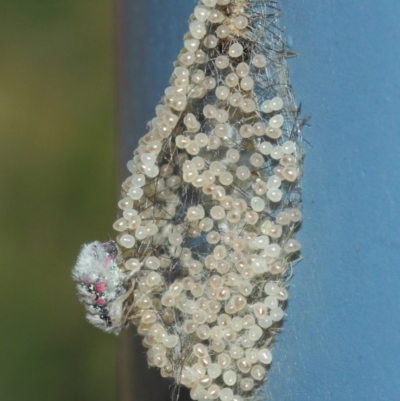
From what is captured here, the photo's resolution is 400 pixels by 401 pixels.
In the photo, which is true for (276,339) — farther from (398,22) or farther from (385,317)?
(398,22)

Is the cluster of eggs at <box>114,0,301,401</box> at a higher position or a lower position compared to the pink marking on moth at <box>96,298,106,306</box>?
higher

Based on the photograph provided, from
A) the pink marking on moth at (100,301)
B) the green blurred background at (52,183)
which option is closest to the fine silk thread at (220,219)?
the pink marking on moth at (100,301)

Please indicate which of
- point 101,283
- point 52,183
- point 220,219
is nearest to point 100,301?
point 101,283

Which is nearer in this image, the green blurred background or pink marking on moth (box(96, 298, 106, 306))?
pink marking on moth (box(96, 298, 106, 306))

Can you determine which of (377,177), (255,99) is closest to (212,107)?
(255,99)

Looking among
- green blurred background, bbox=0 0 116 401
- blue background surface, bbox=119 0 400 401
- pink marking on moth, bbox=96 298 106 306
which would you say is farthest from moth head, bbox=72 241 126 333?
green blurred background, bbox=0 0 116 401

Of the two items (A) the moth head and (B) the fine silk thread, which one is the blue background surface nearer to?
(B) the fine silk thread
